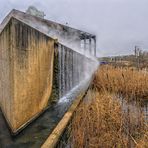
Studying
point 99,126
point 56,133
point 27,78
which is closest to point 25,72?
point 27,78

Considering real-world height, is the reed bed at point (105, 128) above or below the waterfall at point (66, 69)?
below

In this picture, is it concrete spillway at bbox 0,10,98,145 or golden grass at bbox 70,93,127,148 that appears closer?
golden grass at bbox 70,93,127,148

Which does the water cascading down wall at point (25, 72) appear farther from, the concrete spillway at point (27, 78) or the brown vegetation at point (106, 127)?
the brown vegetation at point (106, 127)

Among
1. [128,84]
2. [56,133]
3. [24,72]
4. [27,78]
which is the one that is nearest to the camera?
[56,133]

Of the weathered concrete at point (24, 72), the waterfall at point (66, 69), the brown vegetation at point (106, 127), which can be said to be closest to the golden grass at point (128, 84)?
the waterfall at point (66, 69)

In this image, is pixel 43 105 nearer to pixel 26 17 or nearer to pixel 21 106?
pixel 21 106

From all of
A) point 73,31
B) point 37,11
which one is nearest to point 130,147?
point 73,31

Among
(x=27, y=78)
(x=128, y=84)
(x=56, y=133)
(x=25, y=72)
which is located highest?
(x=25, y=72)

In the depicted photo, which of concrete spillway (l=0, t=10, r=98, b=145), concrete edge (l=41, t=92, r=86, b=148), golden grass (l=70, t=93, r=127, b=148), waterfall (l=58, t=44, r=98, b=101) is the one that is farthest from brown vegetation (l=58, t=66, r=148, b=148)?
waterfall (l=58, t=44, r=98, b=101)

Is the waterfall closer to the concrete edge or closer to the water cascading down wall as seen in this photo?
the water cascading down wall

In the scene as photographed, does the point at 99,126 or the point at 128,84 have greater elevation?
the point at 128,84

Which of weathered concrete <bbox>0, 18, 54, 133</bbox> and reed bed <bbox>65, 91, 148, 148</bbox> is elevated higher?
weathered concrete <bbox>0, 18, 54, 133</bbox>

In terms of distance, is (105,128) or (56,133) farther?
(105,128)

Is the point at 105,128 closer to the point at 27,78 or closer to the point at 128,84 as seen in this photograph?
the point at 27,78
